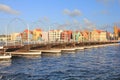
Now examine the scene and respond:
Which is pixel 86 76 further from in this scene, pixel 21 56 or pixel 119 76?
pixel 21 56

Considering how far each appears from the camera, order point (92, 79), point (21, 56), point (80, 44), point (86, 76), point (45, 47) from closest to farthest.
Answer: point (92, 79)
point (86, 76)
point (21, 56)
point (45, 47)
point (80, 44)

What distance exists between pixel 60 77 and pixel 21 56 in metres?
53.1

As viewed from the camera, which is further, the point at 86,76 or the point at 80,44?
the point at 80,44

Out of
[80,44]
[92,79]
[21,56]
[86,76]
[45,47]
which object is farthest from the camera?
[80,44]

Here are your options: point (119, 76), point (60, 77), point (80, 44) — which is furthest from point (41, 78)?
point (80, 44)

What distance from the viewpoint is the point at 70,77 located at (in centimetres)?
5116

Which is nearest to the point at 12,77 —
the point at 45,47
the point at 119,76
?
the point at 119,76

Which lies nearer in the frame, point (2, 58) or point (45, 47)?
point (2, 58)

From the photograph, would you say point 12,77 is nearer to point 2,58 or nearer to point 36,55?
point 2,58

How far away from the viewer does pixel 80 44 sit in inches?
7579

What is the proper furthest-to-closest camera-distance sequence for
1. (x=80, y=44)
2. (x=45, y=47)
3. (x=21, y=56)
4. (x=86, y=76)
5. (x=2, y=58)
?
1. (x=80, y=44)
2. (x=45, y=47)
3. (x=21, y=56)
4. (x=2, y=58)
5. (x=86, y=76)

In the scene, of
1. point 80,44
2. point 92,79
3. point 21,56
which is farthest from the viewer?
point 80,44

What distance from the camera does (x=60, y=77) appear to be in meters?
51.2

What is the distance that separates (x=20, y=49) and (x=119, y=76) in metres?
59.1
